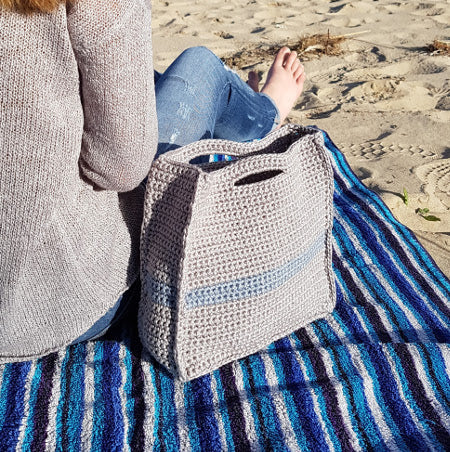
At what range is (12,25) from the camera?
771 millimetres

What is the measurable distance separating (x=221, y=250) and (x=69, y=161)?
36cm

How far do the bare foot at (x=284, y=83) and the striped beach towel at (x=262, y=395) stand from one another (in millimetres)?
1128

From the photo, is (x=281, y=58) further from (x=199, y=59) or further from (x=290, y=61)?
(x=199, y=59)

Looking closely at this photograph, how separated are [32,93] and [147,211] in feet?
1.25

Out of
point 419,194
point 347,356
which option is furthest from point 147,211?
point 419,194

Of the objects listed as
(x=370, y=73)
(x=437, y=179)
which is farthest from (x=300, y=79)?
Result: (x=370, y=73)

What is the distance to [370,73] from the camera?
3.15 metres

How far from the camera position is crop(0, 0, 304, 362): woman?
2.64 ft

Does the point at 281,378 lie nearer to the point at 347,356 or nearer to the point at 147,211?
the point at 347,356

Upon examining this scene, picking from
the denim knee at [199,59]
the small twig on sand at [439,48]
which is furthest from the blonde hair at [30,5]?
the small twig on sand at [439,48]

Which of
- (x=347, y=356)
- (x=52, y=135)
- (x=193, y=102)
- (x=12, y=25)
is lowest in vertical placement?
(x=347, y=356)

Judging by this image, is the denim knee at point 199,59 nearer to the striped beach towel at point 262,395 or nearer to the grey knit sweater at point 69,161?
the grey knit sweater at point 69,161

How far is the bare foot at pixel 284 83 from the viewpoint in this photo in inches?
89.4

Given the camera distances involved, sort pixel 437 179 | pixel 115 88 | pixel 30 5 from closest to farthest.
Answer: pixel 30 5 → pixel 115 88 → pixel 437 179
